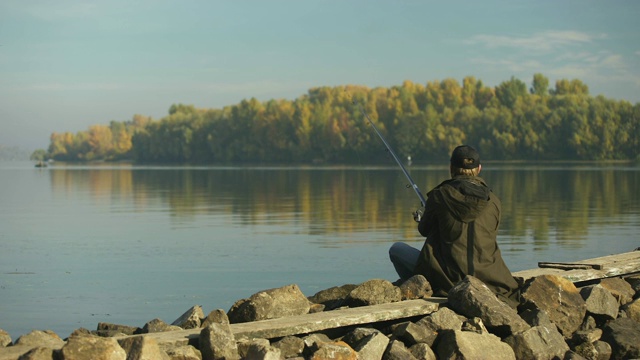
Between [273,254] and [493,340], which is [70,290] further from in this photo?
[493,340]

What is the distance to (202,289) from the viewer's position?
40.0 feet

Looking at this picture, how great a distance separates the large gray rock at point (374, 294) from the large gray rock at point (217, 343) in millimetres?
1541

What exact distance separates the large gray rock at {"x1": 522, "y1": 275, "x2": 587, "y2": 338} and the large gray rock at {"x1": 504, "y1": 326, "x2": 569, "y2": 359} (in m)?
0.56

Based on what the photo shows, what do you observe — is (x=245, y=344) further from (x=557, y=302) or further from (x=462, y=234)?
(x=557, y=302)

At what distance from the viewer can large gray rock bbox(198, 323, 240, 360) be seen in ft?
20.2

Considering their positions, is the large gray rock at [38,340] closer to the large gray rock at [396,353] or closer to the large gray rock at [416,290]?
the large gray rock at [396,353]

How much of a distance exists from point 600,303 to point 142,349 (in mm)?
3942

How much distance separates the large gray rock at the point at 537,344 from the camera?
682 centimetres

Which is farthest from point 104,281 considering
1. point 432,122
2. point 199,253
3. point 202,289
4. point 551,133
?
point 432,122

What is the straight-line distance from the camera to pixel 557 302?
7.71 metres

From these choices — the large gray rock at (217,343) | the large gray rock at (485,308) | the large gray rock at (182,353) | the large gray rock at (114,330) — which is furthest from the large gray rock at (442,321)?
the large gray rock at (114,330)

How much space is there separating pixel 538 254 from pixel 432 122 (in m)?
105

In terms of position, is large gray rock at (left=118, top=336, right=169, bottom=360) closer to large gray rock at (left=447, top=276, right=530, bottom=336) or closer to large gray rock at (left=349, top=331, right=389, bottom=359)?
large gray rock at (left=349, top=331, right=389, bottom=359)

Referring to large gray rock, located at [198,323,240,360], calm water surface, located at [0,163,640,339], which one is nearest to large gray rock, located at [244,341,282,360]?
large gray rock, located at [198,323,240,360]
